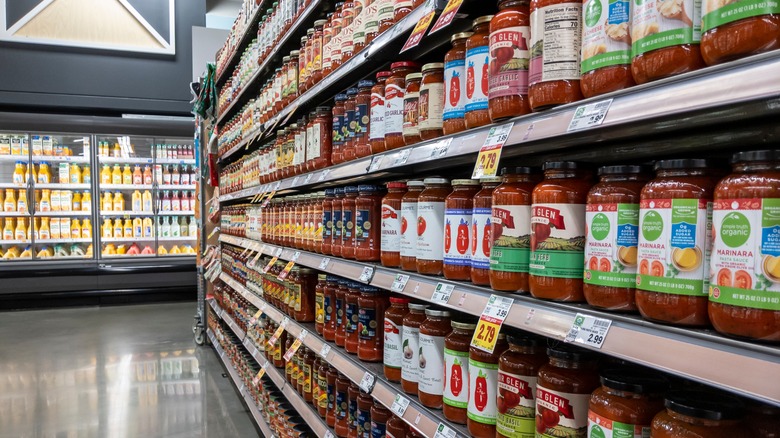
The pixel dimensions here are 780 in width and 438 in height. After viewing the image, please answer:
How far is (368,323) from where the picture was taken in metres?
1.95

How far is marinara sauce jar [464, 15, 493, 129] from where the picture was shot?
4.08ft

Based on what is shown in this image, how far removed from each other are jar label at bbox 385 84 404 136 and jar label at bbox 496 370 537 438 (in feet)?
2.68

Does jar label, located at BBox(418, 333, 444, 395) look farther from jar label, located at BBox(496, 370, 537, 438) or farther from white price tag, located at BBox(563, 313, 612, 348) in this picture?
white price tag, located at BBox(563, 313, 612, 348)

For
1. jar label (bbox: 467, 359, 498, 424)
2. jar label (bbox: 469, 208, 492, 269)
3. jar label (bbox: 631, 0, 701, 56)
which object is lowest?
jar label (bbox: 467, 359, 498, 424)

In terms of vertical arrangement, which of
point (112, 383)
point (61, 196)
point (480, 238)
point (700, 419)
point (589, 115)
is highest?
point (61, 196)

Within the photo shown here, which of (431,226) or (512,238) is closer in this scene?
(512,238)

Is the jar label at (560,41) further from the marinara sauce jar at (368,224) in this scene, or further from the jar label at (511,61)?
the marinara sauce jar at (368,224)

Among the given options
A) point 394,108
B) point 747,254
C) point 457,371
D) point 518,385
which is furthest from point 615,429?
point 394,108

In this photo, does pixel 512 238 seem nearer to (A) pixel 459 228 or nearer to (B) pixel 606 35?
(A) pixel 459 228

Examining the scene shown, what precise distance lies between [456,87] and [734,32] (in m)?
0.70

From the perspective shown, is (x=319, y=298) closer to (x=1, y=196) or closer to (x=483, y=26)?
(x=483, y=26)

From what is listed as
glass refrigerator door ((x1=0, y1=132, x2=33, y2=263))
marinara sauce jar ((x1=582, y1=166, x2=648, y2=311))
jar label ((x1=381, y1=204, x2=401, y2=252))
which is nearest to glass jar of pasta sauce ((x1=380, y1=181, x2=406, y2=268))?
jar label ((x1=381, y1=204, x2=401, y2=252))

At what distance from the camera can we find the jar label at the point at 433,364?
146cm

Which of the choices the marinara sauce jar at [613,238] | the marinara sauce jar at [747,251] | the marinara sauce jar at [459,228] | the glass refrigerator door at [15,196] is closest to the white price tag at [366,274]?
the marinara sauce jar at [459,228]
